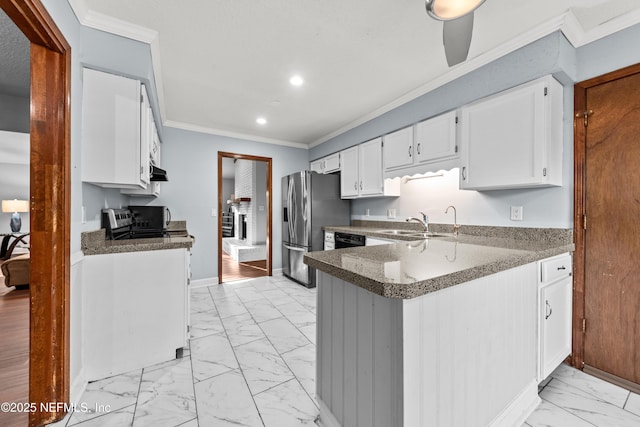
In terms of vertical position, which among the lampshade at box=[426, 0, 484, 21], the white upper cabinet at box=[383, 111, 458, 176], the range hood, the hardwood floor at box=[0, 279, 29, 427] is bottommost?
the hardwood floor at box=[0, 279, 29, 427]

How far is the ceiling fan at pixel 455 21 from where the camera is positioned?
115 cm

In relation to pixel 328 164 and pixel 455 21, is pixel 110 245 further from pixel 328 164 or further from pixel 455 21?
pixel 328 164

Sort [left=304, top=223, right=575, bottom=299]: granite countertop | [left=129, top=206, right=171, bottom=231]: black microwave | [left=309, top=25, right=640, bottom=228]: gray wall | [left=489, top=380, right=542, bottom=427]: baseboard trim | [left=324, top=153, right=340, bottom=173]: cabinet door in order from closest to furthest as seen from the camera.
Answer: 1. [left=304, top=223, right=575, bottom=299]: granite countertop
2. [left=489, top=380, right=542, bottom=427]: baseboard trim
3. [left=309, top=25, right=640, bottom=228]: gray wall
4. [left=129, top=206, right=171, bottom=231]: black microwave
5. [left=324, top=153, right=340, bottom=173]: cabinet door

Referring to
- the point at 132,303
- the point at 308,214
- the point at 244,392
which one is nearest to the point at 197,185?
the point at 308,214

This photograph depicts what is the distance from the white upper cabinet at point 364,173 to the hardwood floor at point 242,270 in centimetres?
217

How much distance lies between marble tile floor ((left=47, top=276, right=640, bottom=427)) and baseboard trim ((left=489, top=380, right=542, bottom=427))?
Answer: 0.05 meters

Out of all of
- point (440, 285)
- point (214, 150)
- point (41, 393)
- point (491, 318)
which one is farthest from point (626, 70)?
point (214, 150)

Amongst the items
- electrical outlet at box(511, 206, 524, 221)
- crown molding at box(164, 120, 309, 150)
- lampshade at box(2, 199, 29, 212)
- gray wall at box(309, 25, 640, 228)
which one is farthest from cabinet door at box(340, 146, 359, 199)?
lampshade at box(2, 199, 29, 212)

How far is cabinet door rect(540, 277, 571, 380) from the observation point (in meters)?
1.58

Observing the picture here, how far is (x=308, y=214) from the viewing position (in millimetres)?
3912

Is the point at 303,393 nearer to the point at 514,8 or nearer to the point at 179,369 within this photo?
the point at 179,369

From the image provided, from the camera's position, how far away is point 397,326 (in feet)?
2.95

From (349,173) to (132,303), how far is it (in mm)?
2945

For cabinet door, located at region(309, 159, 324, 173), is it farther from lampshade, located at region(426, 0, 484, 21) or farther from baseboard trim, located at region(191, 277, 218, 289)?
lampshade, located at region(426, 0, 484, 21)
